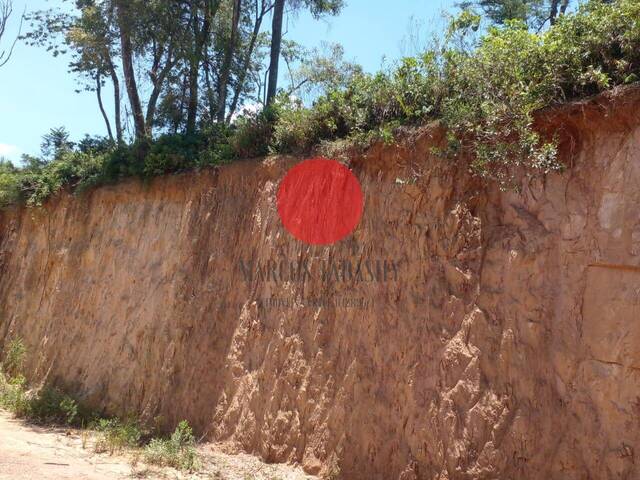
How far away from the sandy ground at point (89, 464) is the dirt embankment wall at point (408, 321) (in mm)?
284

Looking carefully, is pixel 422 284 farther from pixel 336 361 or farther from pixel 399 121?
pixel 399 121

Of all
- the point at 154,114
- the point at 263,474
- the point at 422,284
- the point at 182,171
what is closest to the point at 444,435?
the point at 422,284

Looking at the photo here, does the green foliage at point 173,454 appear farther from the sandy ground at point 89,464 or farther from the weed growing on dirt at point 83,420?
the sandy ground at point 89,464

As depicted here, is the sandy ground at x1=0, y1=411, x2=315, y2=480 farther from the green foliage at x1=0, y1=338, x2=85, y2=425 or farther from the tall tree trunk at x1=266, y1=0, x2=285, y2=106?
the tall tree trunk at x1=266, y1=0, x2=285, y2=106

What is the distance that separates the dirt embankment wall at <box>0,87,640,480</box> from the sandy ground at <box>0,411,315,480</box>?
28 cm

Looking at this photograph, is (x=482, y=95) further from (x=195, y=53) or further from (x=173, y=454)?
(x=195, y=53)

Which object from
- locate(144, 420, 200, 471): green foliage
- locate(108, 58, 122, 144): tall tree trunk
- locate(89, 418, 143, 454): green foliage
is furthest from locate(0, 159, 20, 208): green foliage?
locate(144, 420, 200, 471): green foliage

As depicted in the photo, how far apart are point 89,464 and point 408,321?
438 centimetres

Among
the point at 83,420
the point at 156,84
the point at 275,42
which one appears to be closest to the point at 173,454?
the point at 83,420

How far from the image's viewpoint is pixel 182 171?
12.6 meters

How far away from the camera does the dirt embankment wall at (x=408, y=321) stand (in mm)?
6438

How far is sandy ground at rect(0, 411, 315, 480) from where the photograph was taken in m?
7.83

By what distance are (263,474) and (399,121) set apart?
15.7 ft

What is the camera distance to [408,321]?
313 inches
